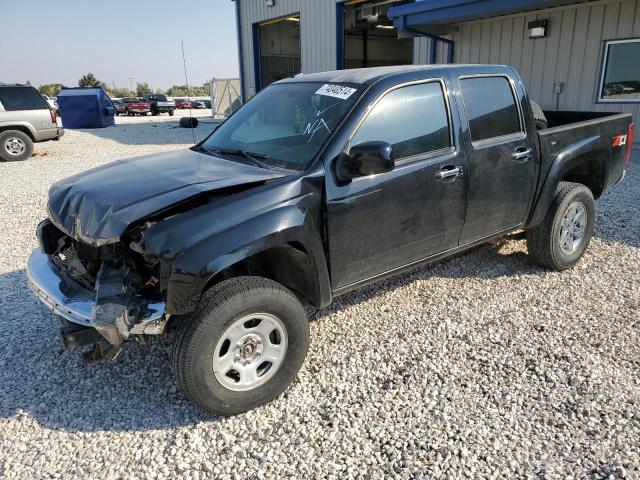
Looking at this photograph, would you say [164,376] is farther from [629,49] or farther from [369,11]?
[369,11]

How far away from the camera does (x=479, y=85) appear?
3.87 meters

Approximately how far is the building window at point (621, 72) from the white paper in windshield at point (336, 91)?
9.15 metres

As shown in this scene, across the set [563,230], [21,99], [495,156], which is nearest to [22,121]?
[21,99]

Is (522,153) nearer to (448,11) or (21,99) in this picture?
(448,11)

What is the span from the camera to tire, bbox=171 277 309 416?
8.49ft

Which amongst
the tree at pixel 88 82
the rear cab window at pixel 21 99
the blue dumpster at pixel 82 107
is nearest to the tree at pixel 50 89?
the tree at pixel 88 82

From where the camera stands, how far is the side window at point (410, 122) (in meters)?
3.22

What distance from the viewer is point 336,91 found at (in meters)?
3.40

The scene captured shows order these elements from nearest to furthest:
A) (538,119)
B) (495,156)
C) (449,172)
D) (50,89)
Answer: (449,172) → (495,156) → (538,119) → (50,89)

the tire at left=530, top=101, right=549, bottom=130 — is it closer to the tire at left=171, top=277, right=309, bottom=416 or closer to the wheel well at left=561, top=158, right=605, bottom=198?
the wheel well at left=561, top=158, right=605, bottom=198

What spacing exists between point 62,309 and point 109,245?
0.43m

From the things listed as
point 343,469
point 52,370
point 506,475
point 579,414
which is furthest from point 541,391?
point 52,370

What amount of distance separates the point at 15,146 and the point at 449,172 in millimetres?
12698

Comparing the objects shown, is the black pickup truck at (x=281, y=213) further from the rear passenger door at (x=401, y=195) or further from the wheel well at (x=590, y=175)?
the wheel well at (x=590, y=175)
